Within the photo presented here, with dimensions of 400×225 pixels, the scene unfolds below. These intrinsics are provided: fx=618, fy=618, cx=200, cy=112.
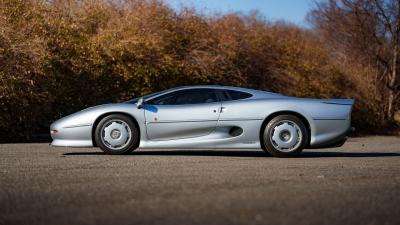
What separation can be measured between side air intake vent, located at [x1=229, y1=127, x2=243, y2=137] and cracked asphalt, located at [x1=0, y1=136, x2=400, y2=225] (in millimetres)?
948

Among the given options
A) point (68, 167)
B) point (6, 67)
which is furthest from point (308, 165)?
point (6, 67)

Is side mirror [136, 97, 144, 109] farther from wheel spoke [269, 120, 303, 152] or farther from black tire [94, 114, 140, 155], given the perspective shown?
wheel spoke [269, 120, 303, 152]

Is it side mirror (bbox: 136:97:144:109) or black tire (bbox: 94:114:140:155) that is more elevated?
side mirror (bbox: 136:97:144:109)

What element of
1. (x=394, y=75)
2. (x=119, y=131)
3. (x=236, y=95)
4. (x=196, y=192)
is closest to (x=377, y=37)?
(x=394, y=75)

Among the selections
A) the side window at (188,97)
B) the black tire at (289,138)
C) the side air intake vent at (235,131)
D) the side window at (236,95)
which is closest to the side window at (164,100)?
the side window at (188,97)

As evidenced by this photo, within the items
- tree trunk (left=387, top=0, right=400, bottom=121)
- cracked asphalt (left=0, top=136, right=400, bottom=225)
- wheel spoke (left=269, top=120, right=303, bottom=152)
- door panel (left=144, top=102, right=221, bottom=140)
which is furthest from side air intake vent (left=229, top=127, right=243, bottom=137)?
tree trunk (left=387, top=0, right=400, bottom=121)

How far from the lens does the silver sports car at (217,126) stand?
28.7 ft

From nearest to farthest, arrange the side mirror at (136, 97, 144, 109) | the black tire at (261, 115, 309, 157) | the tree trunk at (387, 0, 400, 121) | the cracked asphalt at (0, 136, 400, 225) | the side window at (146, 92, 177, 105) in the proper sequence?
the cracked asphalt at (0, 136, 400, 225)
the black tire at (261, 115, 309, 157)
the side mirror at (136, 97, 144, 109)
the side window at (146, 92, 177, 105)
the tree trunk at (387, 0, 400, 121)

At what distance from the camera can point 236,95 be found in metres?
9.08

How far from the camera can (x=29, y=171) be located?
262 inches

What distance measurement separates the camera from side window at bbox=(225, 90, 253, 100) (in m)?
9.05

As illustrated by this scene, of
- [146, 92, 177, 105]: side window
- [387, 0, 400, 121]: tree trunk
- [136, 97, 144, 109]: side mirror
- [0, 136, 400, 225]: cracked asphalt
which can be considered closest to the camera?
[0, 136, 400, 225]: cracked asphalt

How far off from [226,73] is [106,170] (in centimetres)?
1105

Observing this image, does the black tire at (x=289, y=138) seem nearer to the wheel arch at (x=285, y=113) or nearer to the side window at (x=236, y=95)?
the wheel arch at (x=285, y=113)
